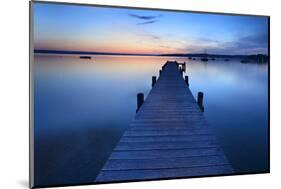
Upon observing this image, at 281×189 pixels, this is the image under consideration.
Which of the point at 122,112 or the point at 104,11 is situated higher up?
the point at 104,11

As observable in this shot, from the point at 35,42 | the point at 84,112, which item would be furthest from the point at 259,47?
the point at 35,42

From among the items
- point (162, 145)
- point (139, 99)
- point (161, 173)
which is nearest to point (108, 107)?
point (139, 99)

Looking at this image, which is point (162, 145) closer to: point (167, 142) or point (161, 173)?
point (167, 142)

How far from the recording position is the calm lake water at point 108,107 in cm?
280

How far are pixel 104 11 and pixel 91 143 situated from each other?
92 centimetres

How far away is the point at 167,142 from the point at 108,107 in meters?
0.50

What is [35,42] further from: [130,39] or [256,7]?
[256,7]

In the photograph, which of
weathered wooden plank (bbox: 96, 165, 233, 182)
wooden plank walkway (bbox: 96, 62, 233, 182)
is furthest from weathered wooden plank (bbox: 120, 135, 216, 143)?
weathered wooden plank (bbox: 96, 165, 233, 182)

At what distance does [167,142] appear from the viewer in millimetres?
3043

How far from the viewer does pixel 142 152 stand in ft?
9.84

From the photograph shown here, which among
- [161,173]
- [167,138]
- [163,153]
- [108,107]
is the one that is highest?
[108,107]

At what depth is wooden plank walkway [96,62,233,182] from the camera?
9.77 ft

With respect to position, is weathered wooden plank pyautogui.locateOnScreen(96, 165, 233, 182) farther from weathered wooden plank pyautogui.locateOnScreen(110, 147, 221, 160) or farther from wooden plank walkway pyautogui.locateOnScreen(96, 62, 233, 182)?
weathered wooden plank pyautogui.locateOnScreen(110, 147, 221, 160)

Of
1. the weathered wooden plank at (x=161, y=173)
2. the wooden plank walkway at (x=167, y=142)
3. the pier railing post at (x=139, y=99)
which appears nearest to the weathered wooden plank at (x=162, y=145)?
the wooden plank walkway at (x=167, y=142)
